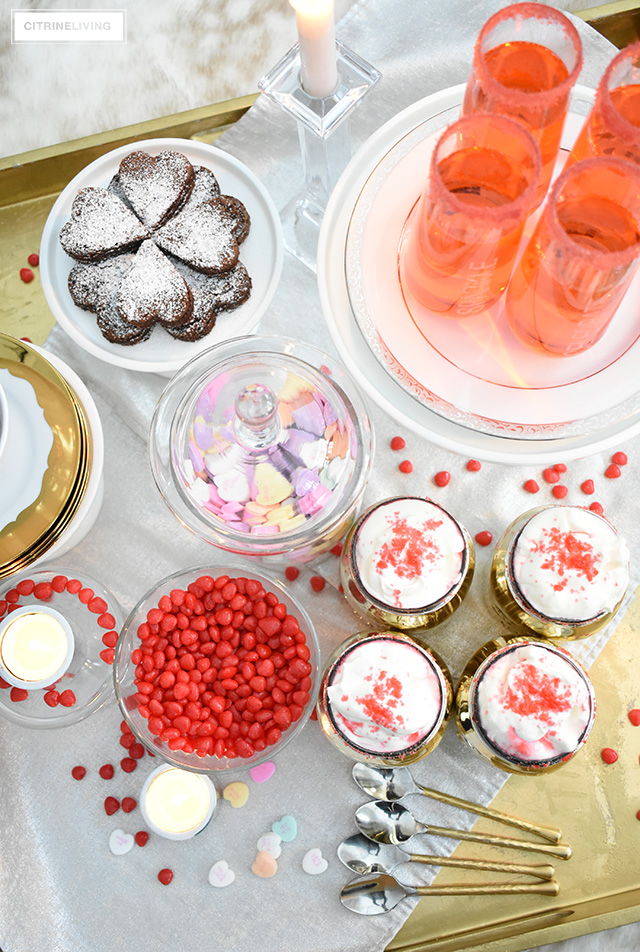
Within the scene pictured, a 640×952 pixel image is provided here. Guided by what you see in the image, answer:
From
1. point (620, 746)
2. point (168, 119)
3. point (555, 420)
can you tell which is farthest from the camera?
point (168, 119)

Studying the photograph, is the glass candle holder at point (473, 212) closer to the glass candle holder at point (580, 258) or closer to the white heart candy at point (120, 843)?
the glass candle holder at point (580, 258)

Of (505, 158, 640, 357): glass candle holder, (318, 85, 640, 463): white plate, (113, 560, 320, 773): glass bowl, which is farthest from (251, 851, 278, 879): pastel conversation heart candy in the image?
(505, 158, 640, 357): glass candle holder

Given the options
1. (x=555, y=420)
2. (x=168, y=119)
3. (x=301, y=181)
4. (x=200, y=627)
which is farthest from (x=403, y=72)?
(x=200, y=627)

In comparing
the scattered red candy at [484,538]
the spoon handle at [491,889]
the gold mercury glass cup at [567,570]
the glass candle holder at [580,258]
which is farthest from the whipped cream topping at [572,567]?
the spoon handle at [491,889]

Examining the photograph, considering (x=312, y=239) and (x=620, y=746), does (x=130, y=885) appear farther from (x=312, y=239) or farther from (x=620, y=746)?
(x=312, y=239)

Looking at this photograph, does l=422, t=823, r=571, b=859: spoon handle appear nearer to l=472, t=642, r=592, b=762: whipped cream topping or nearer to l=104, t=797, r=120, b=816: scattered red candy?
l=472, t=642, r=592, b=762: whipped cream topping
